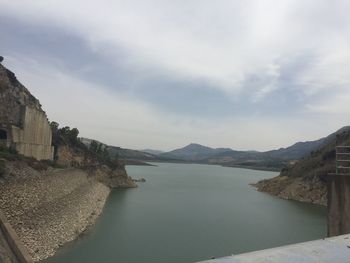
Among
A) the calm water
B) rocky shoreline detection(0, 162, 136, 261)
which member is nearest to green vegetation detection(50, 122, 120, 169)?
the calm water

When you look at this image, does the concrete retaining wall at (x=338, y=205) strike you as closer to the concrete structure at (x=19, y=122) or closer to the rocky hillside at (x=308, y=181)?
the concrete structure at (x=19, y=122)

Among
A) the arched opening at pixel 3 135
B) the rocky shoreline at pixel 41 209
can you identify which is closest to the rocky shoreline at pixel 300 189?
the rocky shoreline at pixel 41 209

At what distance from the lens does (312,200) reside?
6775 cm

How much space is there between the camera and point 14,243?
63.6 feet

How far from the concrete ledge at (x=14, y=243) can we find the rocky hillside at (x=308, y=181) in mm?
52353

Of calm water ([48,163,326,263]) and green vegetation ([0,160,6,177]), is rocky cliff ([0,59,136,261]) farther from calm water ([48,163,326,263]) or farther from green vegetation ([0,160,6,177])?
calm water ([48,163,326,263])

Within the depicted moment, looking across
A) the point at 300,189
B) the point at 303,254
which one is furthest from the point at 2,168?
the point at 300,189

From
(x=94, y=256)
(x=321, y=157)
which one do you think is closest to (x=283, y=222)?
(x=94, y=256)

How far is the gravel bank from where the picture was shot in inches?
901

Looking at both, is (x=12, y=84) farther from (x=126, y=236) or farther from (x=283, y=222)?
(x=283, y=222)

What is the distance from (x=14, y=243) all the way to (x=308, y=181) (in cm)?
6306

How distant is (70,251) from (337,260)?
23.8 metres

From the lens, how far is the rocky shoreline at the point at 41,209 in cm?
2291

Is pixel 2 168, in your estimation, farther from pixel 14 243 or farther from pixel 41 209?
pixel 14 243
